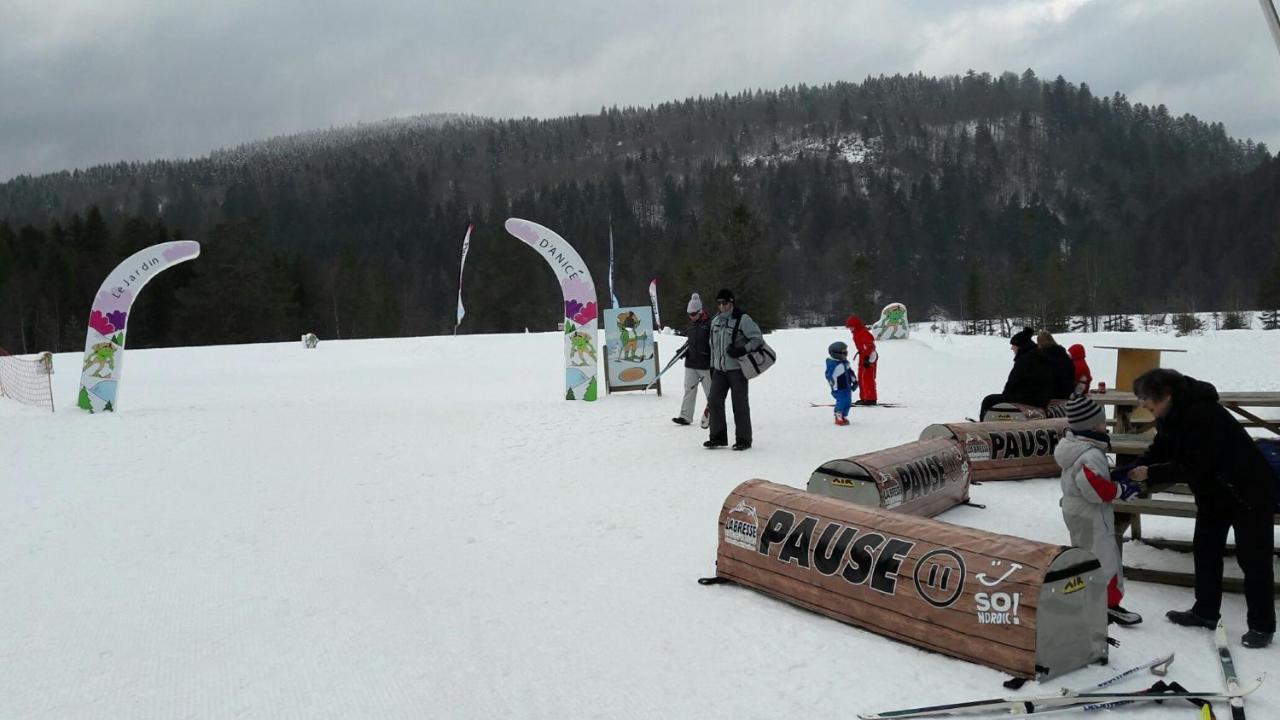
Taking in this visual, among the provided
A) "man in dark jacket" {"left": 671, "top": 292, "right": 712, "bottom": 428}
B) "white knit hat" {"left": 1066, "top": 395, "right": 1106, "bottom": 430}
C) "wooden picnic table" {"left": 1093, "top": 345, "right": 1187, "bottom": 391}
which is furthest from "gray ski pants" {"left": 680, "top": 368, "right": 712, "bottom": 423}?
"wooden picnic table" {"left": 1093, "top": 345, "right": 1187, "bottom": 391}

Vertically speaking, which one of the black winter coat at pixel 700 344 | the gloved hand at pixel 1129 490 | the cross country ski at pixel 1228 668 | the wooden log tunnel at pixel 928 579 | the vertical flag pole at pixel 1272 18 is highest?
the vertical flag pole at pixel 1272 18

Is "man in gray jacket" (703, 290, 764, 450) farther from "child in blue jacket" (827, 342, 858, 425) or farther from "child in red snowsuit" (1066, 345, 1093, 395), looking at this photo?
"child in red snowsuit" (1066, 345, 1093, 395)

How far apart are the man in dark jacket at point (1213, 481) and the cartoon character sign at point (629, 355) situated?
12.2m

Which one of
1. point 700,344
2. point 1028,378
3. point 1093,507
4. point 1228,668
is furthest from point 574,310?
point 1228,668

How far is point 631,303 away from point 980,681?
81.0m

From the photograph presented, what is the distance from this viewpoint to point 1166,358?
22.6 metres

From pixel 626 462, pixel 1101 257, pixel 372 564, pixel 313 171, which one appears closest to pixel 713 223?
pixel 626 462

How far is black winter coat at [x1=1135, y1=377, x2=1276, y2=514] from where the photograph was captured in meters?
4.37

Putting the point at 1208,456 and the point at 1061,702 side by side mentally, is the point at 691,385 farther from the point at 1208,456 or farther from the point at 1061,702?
the point at 1061,702

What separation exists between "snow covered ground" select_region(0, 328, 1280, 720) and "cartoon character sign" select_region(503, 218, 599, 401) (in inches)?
70.9

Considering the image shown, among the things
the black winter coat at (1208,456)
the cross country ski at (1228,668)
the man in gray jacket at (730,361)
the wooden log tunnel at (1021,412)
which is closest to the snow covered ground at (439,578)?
the cross country ski at (1228,668)

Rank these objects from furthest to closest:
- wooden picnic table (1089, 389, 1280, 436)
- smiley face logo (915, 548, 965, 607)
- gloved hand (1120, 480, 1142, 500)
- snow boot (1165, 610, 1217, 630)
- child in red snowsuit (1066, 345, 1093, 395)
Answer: child in red snowsuit (1066, 345, 1093, 395), wooden picnic table (1089, 389, 1280, 436), gloved hand (1120, 480, 1142, 500), snow boot (1165, 610, 1217, 630), smiley face logo (915, 548, 965, 607)

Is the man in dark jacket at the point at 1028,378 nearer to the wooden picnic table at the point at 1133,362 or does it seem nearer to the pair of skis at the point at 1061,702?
the wooden picnic table at the point at 1133,362

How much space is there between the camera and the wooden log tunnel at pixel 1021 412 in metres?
9.90
